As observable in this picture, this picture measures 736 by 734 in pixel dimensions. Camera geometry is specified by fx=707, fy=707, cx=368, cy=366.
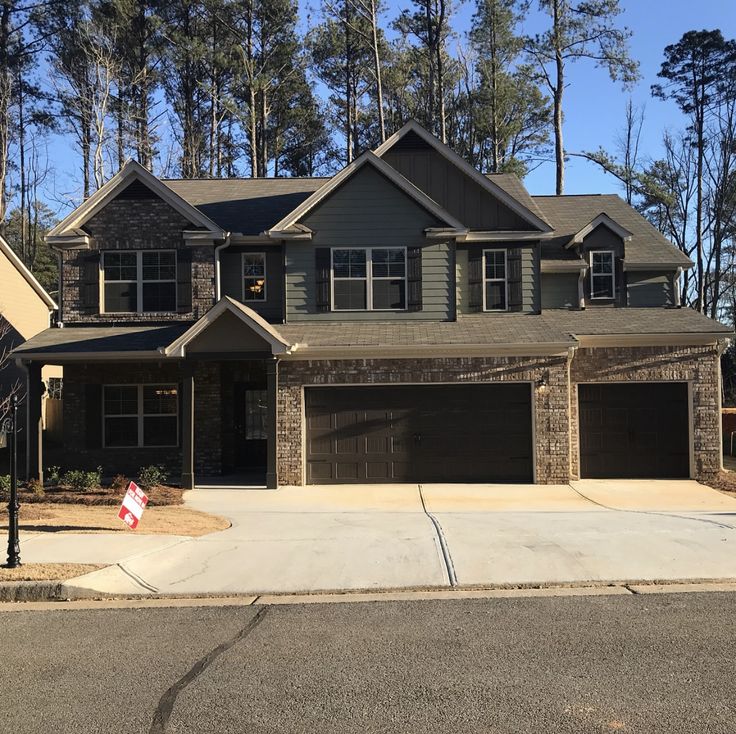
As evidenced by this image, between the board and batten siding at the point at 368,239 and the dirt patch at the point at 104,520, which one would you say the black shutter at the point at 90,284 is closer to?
the board and batten siding at the point at 368,239

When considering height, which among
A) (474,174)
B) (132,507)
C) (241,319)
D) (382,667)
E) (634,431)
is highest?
(474,174)

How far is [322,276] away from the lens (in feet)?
57.0

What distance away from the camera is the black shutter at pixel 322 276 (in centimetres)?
1733

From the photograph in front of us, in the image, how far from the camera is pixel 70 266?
1767cm

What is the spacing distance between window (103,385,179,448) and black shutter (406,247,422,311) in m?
6.35

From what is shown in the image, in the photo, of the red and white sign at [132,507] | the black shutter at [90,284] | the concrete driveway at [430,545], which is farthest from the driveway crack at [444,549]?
the black shutter at [90,284]

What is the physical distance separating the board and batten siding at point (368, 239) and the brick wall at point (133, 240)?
224 centimetres

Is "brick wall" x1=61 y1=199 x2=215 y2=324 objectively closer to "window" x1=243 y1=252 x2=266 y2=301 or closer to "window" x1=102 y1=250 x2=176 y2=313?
"window" x1=102 y1=250 x2=176 y2=313

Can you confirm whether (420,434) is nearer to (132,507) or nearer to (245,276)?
(245,276)

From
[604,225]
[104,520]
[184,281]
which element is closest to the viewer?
[104,520]

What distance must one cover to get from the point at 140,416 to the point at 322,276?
581cm

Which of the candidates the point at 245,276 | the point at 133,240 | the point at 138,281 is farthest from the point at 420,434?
the point at 133,240

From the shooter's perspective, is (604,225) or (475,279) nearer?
(475,279)

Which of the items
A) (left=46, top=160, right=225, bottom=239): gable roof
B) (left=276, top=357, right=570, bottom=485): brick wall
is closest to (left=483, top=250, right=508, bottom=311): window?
(left=276, top=357, right=570, bottom=485): brick wall
